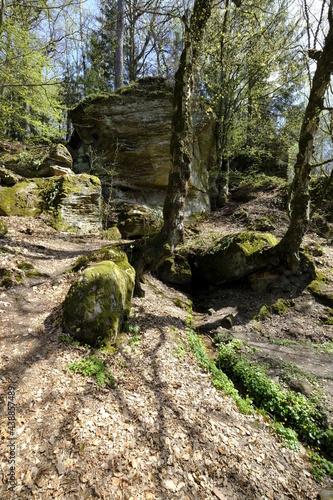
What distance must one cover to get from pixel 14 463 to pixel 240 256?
751 centimetres

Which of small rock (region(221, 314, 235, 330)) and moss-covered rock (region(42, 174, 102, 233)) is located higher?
moss-covered rock (region(42, 174, 102, 233))

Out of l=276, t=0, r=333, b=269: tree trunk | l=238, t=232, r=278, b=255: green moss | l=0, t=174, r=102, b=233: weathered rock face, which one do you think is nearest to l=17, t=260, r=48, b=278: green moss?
l=0, t=174, r=102, b=233: weathered rock face

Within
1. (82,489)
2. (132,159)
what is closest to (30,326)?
(82,489)

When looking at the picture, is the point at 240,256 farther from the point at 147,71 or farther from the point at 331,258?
the point at 147,71

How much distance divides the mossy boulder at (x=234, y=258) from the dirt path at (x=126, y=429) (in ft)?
13.7

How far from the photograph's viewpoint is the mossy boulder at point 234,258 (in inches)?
332

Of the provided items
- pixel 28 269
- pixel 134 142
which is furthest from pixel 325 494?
pixel 134 142

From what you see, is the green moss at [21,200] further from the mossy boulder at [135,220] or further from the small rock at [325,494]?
the small rock at [325,494]

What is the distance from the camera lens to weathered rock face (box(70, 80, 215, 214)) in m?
12.6

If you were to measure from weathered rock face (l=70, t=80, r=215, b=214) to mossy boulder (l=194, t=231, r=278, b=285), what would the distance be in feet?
16.7

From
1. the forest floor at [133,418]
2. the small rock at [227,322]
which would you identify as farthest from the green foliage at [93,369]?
the small rock at [227,322]

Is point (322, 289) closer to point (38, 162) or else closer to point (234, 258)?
point (234, 258)

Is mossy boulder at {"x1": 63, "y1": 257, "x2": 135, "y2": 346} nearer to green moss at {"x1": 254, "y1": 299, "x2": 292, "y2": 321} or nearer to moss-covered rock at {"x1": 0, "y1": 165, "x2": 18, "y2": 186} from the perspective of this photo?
green moss at {"x1": 254, "y1": 299, "x2": 292, "y2": 321}

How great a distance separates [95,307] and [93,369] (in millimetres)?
1004
